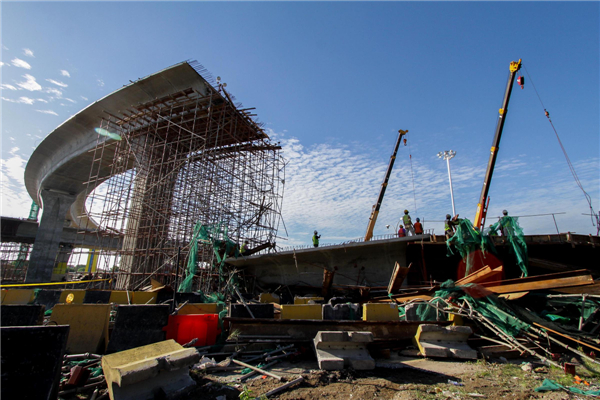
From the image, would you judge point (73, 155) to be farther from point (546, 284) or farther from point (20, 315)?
point (546, 284)

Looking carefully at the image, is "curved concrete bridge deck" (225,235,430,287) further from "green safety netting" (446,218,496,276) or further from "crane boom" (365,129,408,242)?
"crane boom" (365,129,408,242)

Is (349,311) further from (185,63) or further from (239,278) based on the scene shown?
(185,63)

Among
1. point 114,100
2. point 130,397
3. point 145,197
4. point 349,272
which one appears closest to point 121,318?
point 130,397

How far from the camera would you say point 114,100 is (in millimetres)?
21484

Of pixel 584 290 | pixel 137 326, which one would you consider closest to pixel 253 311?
pixel 137 326

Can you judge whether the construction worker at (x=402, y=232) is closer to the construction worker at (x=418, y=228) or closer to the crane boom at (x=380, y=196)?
the construction worker at (x=418, y=228)

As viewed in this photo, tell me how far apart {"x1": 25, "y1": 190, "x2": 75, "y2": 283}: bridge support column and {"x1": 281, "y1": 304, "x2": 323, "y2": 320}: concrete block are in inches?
1305

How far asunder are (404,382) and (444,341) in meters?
2.17

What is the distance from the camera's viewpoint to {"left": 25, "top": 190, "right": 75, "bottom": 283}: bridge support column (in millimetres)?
29756

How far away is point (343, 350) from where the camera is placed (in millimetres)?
5598

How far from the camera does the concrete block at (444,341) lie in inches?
242

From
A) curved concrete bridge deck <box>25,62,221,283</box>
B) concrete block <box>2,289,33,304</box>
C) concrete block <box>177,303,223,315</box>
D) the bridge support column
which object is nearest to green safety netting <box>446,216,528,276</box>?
concrete block <box>177,303,223,315</box>

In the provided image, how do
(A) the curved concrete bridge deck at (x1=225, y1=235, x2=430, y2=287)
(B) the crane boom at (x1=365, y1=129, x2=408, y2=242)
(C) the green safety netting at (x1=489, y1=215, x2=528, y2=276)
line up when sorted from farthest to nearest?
(B) the crane boom at (x1=365, y1=129, x2=408, y2=242), (A) the curved concrete bridge deck at (x1=225, y1=235, x2=430, y2=287), (C) the green safety netting at (x1=489, y1=215, x2=528, y2=276)

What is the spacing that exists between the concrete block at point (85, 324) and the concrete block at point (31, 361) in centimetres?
260
